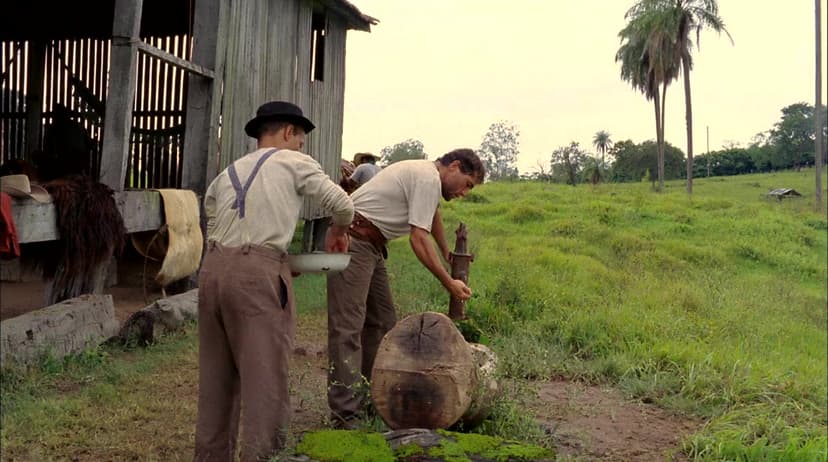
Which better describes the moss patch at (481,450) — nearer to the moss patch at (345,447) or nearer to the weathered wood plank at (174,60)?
the moss patch at (345,447)

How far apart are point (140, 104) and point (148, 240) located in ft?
9.28

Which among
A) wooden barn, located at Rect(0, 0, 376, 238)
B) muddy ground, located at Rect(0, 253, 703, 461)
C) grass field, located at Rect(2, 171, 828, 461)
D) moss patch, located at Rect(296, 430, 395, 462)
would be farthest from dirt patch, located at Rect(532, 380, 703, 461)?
wooden barn, located at Rect(0, 0, 376, 238)

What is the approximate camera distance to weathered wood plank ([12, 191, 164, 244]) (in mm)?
5462

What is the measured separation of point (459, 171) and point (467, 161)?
0.25ft

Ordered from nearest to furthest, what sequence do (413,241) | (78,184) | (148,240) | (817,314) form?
1. (413,241)
2. (78,184)
3. (148,240)
4. (817,314)

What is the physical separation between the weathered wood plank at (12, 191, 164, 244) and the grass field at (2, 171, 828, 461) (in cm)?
93

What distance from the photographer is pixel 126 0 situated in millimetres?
6480

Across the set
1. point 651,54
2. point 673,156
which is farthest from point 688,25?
point 673,156

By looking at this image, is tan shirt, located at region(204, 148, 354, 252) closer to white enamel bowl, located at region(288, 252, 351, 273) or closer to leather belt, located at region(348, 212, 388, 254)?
white enamel bowl, located at region(288, 252, 351, 273)

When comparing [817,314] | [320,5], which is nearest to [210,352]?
[320,5]

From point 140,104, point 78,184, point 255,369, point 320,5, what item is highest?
point 320,5

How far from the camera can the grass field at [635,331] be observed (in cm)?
520

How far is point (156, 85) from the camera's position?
31.0 ft

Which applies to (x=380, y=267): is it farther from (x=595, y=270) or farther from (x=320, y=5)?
(x=595, y=270)
